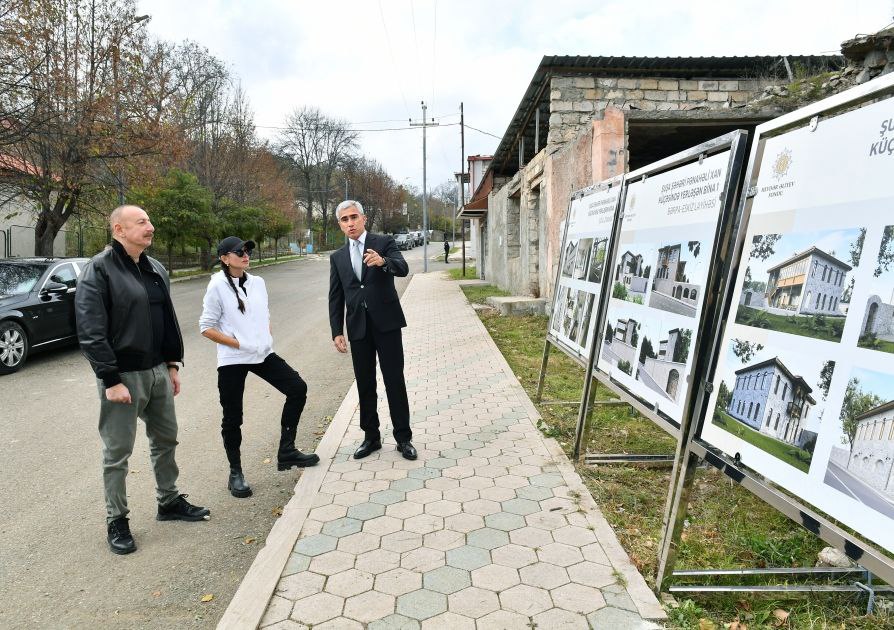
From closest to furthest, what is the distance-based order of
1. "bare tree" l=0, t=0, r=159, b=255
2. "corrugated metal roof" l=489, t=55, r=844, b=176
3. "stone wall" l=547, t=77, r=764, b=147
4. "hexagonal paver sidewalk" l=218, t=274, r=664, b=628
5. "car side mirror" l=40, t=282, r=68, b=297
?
"hexagonal paver sidewalk" l=218, t=274, r=664, b=628, "car side mirror" l=40, t=282, r=68, b=297, "corrugated metal roof" l=489, t=55, r=844, b=176, "stone wall" l=547, t=77, r=764, b=147, "bare tree" l=0, t=0, r=159, b=255

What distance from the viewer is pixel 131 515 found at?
394 centimetres

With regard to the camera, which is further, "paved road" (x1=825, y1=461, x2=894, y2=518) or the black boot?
the black boot

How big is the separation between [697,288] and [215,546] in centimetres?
314

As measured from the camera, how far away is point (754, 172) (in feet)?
8.55

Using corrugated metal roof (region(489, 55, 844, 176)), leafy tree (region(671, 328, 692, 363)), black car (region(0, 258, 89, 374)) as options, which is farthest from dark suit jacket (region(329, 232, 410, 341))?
corrugated metal roof (region(489, 55, 844, 176))

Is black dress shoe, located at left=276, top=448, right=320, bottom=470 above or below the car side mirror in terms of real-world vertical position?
below

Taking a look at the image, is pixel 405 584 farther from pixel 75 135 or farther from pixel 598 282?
pixel 75 135

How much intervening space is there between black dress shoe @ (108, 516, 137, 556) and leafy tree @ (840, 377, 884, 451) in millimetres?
3657

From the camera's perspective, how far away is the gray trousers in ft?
11.2

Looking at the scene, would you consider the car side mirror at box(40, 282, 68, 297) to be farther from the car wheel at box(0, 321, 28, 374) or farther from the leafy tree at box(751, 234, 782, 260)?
the leafy tree at box(751, 234, 782, 260)

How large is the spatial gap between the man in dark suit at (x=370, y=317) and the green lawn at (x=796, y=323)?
259 cm

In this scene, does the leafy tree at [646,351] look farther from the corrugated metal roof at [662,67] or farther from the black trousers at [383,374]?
the corrugated metal roof at [662,67]

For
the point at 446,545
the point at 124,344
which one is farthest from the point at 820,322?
the point at 124,344

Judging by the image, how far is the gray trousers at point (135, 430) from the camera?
340 centimetres
